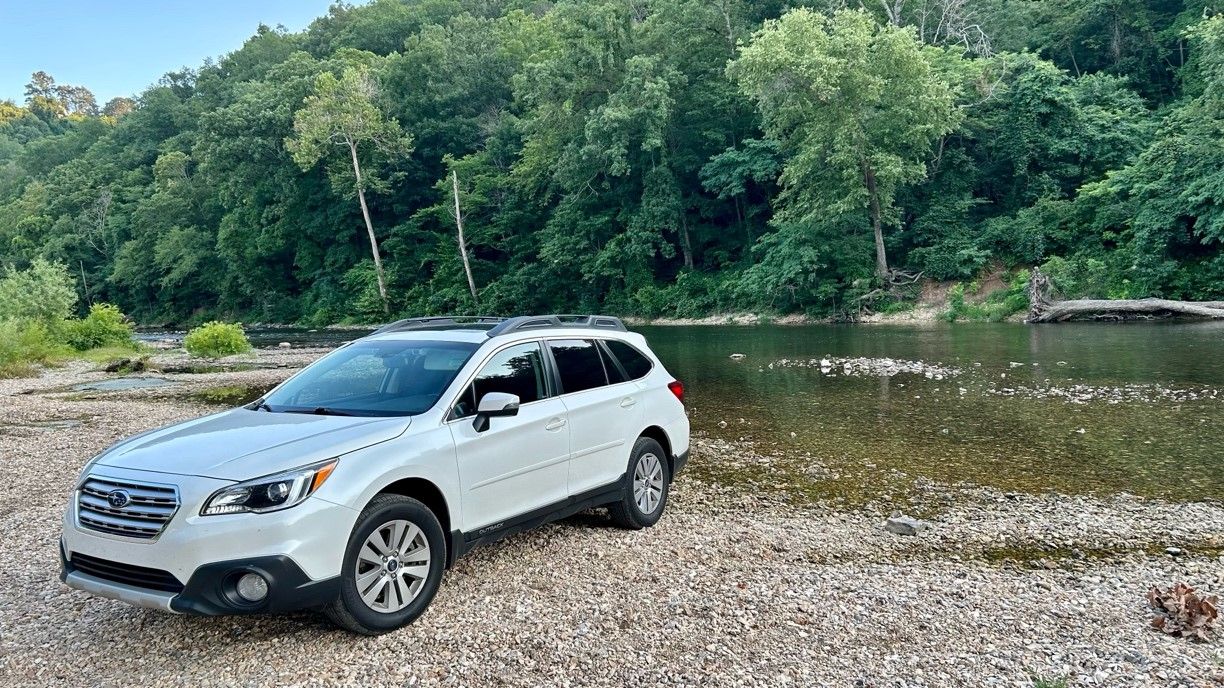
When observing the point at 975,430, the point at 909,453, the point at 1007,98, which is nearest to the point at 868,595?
the point at 909,453

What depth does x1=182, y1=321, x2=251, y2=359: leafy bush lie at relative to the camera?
31.4m

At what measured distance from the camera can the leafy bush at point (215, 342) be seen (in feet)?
103

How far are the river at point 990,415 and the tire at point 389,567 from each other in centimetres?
485

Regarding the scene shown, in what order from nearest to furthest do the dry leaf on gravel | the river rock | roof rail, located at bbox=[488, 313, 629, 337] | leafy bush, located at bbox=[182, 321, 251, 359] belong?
the dry leaf on gravel, roof rail, located at bbox=[488, 313, 629, 337], the river rock, leafy bush, located at bbox=[182, 321, 251, 359]

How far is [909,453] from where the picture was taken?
9.97m

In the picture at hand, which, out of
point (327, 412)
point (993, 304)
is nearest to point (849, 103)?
point (993, 304)

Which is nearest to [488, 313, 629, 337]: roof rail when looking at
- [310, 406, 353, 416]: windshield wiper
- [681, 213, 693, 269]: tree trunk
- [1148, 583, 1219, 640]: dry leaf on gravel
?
[310, 406, 353, 416]: windshield wiper

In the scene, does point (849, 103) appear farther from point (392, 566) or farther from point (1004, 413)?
point (392, 566)

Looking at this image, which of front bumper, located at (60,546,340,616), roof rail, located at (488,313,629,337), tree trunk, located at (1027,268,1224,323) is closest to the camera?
front bumper, located at (60,546,340,616)

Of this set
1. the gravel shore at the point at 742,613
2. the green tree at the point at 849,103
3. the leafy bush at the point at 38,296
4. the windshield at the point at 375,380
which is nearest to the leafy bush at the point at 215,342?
the leafy bush at the point at 38,296

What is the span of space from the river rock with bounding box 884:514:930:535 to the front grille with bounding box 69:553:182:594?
5.56 meters

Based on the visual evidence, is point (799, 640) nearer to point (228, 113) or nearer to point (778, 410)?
point (778, 410)

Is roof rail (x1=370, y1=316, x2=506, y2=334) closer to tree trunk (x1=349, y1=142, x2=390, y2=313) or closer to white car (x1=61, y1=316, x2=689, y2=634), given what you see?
white car (x1=61, y1=316, x2=689, y2=634)

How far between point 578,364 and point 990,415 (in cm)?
852
